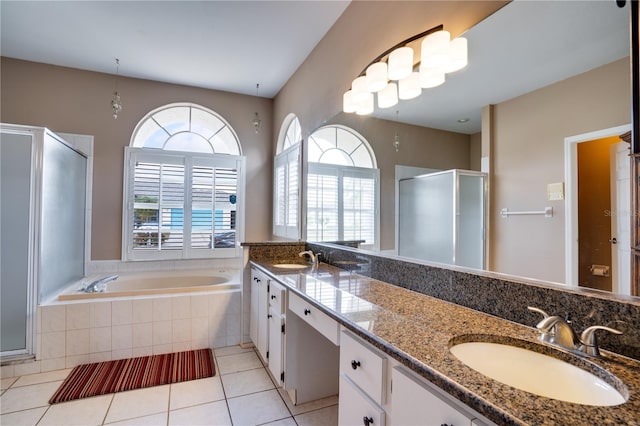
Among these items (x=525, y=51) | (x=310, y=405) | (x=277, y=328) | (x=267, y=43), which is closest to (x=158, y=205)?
(x=267, y=43)

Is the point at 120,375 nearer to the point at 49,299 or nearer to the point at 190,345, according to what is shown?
the point at 190,345

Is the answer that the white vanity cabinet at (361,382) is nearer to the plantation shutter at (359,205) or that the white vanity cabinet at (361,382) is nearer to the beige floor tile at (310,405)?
the beige floor tile at (310,405)

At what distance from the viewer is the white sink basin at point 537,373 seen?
2.45 feet

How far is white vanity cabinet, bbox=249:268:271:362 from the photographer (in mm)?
2258

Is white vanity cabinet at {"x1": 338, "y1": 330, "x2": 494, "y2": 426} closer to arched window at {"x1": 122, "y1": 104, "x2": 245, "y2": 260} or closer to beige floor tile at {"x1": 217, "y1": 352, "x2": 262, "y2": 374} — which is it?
beige floor tile at {"x1": 217, "y1": 352, "x2": 262, "y2": 374}

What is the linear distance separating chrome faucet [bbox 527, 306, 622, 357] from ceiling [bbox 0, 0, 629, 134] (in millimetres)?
751

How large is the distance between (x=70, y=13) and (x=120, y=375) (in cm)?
283

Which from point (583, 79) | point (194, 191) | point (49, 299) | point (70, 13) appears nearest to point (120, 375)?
point (49, 299)

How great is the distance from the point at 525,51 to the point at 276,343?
196cm

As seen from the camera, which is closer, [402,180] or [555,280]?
[555,280]

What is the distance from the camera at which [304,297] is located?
155cm

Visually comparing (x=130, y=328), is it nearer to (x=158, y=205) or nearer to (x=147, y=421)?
(x=147, y=421)

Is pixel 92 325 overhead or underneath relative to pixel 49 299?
underneath

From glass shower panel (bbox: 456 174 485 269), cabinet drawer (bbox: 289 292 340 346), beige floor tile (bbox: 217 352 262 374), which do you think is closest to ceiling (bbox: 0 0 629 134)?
glass shower panel (bbox: 456 174 485 269)
